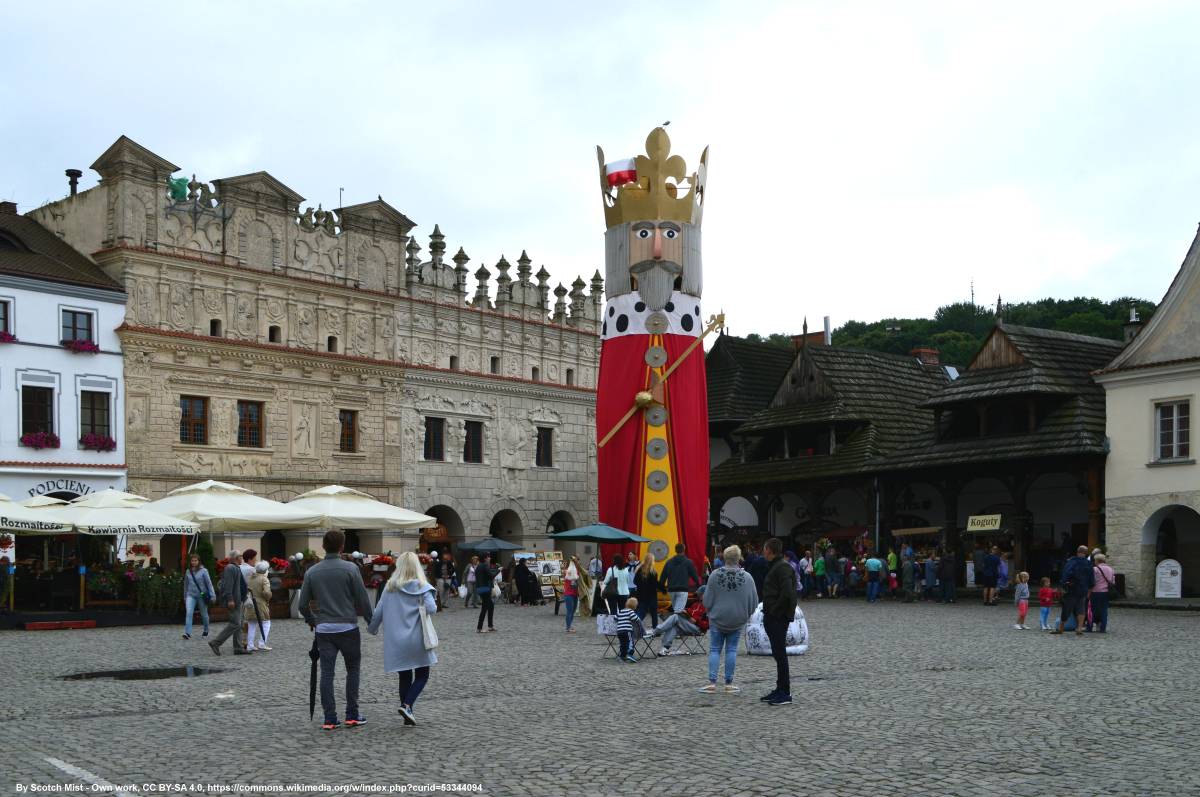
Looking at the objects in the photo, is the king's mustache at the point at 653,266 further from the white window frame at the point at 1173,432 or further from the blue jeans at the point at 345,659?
the blue jeans at the point at 345,659

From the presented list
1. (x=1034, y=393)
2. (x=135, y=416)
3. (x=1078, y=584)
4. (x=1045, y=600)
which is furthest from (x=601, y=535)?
(x=135, y=416)

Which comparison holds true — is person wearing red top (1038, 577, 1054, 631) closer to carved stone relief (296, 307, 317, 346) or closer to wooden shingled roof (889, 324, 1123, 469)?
wooden shingled roof (889, 324, 1123, 469)


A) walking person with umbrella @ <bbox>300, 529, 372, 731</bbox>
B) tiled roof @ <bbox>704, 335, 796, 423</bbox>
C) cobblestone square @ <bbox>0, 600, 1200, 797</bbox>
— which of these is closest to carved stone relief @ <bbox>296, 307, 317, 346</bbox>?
tiled roof @ <bbox>704, 335, 796, 423</bbox>

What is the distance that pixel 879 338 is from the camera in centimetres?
7738

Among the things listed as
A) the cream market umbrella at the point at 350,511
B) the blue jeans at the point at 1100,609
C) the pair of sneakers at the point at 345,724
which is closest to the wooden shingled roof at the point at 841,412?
the cream market umbrella at the point at 350,511

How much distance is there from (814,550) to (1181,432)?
11.2m

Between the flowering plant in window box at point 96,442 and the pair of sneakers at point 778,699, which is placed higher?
the flowering plant in window box at point 96,442

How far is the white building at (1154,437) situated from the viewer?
31.0 m

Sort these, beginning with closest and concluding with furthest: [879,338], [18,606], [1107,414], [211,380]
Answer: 1. [18,606]
2. [1107,414]
3. [211,380]
4. [879,338]

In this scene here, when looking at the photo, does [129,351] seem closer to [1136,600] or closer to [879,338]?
[1136,600]

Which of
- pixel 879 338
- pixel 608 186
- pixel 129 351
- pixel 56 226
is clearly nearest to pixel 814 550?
pixel 608 186

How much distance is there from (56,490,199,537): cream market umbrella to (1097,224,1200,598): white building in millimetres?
20878

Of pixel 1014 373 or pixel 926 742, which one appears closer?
pixel 926 742

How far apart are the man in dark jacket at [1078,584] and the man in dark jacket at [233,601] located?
12497mm
